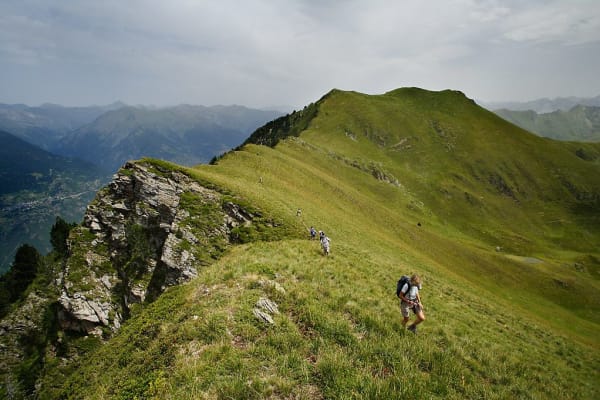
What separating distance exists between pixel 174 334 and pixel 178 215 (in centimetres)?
2058

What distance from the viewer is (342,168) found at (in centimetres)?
8419

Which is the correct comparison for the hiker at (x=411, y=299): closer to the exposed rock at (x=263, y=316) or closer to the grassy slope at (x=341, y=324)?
the grassy slope at (x=341, y=324)

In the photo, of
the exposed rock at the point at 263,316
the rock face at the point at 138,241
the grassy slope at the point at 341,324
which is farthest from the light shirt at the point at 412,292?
the rock face at the point at 138,241

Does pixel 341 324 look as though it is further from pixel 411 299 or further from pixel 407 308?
pixel 411 299

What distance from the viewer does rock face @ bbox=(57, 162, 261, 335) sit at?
1058 inches

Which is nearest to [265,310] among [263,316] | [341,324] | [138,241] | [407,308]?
[263,316]

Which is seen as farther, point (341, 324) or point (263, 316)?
point (341, 324)

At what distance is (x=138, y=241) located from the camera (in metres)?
32.4

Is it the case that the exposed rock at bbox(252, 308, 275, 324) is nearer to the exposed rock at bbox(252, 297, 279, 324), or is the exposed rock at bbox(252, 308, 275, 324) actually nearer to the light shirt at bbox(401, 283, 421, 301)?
the exposed rock at bbox(252, 297, 279, 324)

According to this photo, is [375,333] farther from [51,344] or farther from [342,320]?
[51,344]

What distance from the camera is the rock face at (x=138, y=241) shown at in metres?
26.9

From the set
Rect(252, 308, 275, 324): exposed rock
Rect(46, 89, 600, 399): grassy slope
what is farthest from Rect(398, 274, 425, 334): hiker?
Rect(252, 308, 275, 324): exposed rock

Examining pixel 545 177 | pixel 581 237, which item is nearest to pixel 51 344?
pixel 581 237

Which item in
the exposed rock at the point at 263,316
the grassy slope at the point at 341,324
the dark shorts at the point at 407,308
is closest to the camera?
the grassy slope at the point at 341,324
